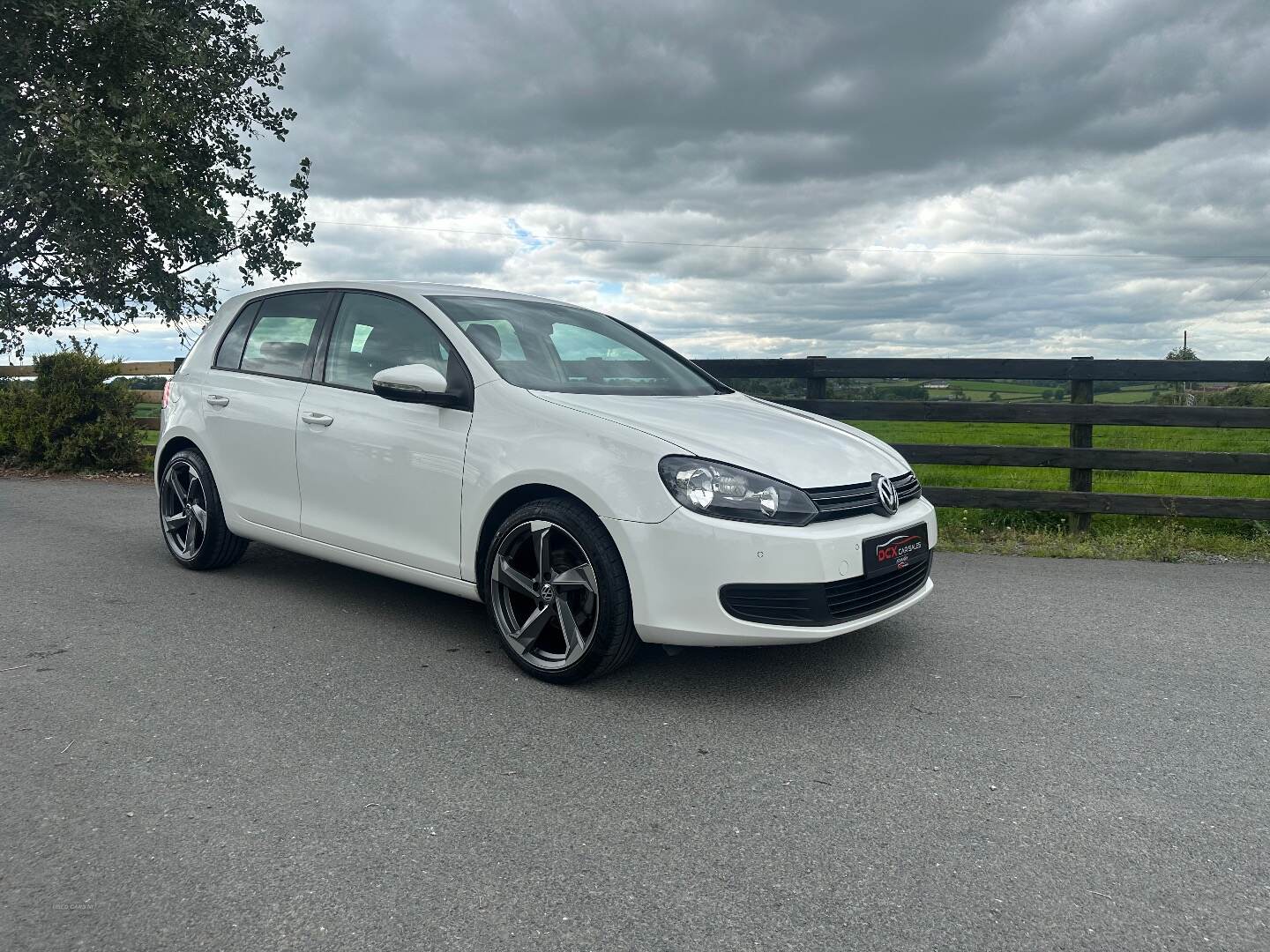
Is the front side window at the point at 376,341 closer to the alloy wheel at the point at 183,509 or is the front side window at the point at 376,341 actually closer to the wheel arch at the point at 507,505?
the wheel arch at the point at 507,505

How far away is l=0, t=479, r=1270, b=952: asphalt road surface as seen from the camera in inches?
92.5

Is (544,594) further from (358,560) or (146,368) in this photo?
(146,368)

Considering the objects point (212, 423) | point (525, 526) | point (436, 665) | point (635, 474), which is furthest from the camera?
point (212, 423)

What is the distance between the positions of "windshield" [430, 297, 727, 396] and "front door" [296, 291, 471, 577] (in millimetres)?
233

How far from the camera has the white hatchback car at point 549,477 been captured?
366 centimetres

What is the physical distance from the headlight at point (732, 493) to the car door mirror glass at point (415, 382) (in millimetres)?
1145

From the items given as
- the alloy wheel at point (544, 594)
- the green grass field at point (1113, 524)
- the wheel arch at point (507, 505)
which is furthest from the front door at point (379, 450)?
the green grass field at point (1113, 524)

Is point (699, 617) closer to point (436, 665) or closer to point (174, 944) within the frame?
point (436, 665)

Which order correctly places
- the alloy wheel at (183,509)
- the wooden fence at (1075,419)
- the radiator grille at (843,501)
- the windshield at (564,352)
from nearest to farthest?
1. the radiator grille at (843,501)
2. the windshield at (564,352)
3. the alloy wheel at (183,509)
4. the wooden fence at (1075,419)

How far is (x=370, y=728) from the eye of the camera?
354 centimetres

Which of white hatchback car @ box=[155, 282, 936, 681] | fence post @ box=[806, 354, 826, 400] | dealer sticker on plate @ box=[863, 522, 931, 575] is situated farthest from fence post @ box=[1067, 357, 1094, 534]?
dealer sticker on plate @ box=[863, 522, 931, 575]

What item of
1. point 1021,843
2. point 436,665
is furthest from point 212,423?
point 1021,843

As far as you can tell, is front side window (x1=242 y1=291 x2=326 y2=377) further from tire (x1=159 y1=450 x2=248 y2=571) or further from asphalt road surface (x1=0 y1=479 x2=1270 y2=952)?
asphalt road surface (x1=0 y1=479 x2=1270 y2=952)

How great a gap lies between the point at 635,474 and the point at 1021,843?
180 cm
